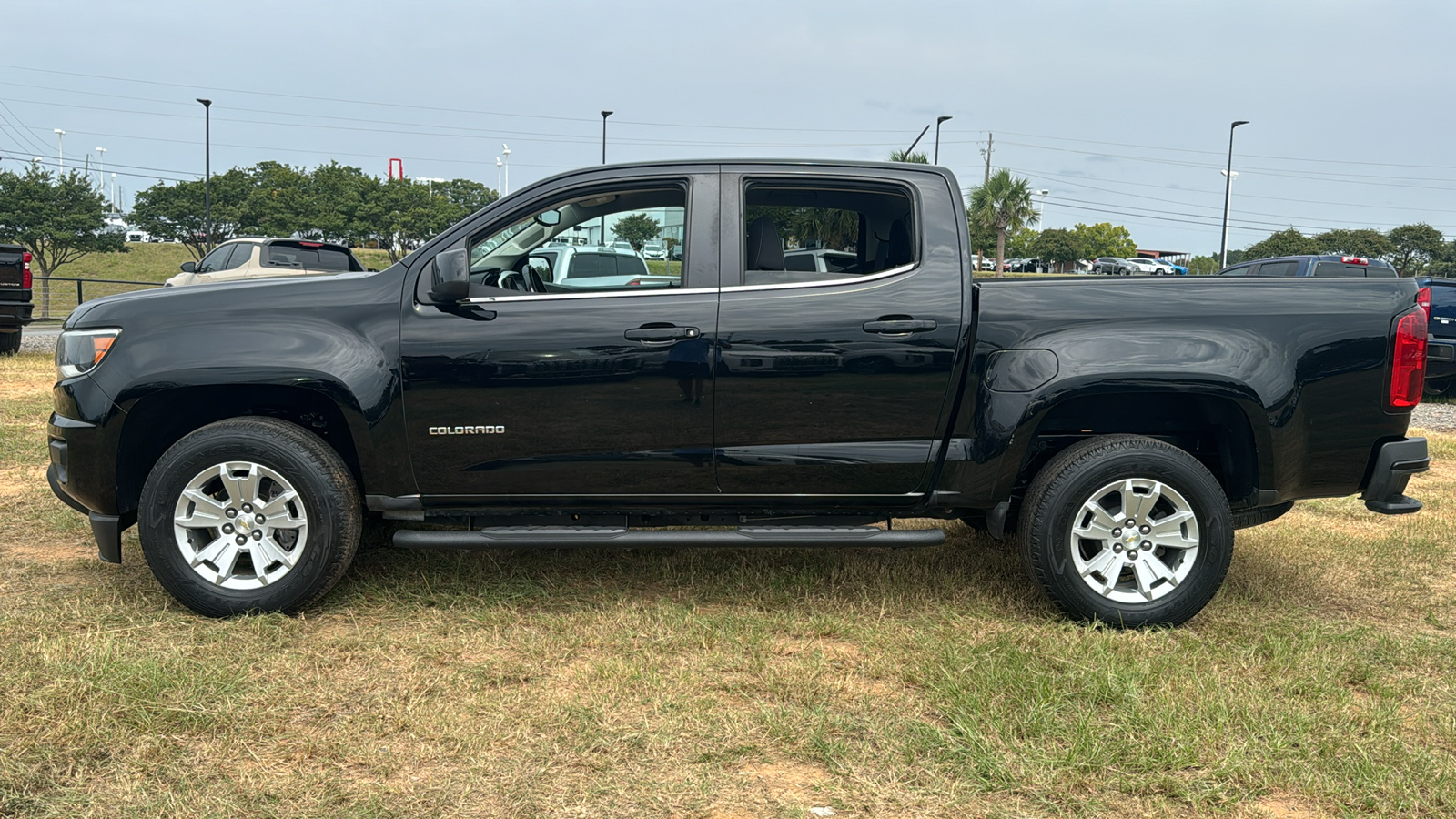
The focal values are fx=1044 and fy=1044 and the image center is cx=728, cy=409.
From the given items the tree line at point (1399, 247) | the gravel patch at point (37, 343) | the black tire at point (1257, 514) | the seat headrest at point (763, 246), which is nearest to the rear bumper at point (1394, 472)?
the black tire at point (1257, 514)

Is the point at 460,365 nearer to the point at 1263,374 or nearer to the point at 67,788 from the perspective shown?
the point at 67,788

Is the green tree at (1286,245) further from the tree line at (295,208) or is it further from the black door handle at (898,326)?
the black door handle at (898,326)

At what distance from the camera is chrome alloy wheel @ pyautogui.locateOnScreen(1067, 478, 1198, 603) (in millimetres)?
4195

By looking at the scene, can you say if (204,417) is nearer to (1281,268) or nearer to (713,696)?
(713,696)

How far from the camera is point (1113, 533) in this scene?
4250 millimetres

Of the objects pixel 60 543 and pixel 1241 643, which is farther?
pixel 60 543

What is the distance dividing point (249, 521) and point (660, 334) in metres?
1.82

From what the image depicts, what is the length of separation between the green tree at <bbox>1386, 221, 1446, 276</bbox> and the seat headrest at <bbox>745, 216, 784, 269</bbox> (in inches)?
3035

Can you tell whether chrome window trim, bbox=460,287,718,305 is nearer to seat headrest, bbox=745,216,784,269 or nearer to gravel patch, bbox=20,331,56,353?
seat headrest, bbox=745,216,784,269

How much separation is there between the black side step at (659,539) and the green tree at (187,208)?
48.0 metres

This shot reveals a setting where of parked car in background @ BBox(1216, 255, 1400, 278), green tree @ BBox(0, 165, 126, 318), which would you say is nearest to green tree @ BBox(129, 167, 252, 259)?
green tree @ BBox(0, 165, 126, 318)

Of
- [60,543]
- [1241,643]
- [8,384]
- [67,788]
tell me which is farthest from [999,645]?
[8,384]

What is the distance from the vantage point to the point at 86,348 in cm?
421

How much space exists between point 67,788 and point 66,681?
2.48 ft
